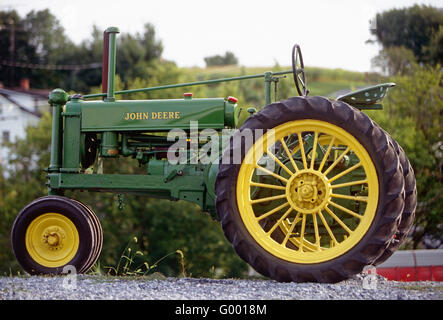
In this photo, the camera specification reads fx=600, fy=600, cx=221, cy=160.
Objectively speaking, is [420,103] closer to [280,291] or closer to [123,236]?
[123,236]

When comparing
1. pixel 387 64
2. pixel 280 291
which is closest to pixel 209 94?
pixel 387 64

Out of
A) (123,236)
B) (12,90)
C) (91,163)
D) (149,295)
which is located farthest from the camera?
(12,90)

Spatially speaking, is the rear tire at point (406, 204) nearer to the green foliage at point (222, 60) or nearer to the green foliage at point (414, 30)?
the green foliage at point (414, 30)

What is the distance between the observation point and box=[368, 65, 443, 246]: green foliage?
21.3 meters

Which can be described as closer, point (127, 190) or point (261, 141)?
point (261, 141)

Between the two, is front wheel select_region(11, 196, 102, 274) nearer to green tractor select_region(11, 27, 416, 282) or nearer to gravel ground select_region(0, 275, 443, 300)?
green tractor select_region(11, 27, 416, 282)

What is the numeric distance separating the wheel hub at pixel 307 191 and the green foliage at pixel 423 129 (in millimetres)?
17058

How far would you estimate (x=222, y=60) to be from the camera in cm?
4734

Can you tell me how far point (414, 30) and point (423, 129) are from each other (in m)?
3.99

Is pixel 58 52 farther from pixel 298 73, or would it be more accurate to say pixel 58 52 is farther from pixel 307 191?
pixel 307 191

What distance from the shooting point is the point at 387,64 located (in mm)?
23047

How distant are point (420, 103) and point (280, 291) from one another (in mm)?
21324
